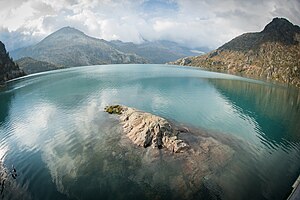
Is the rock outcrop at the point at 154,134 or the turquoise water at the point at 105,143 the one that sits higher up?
the rock outcrop at the point at 154,134

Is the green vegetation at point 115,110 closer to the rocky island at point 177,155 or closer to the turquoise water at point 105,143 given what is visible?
the turquoise water at point 105,143

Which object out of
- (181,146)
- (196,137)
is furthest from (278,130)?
(181,146)

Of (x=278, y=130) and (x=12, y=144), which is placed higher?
(x=12, y=144)

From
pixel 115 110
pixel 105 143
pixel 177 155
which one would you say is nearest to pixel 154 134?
pixel 177 155

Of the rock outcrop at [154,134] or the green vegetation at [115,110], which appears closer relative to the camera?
the rock outcrop at [154,134]

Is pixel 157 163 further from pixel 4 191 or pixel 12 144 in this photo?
pixel 12 144

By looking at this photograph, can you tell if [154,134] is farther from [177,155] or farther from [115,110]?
[115,110]

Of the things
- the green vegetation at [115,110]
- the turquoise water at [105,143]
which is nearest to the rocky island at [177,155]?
the turquoise water at [105,143]

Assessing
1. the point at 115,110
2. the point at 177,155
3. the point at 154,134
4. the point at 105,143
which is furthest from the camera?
the point at 115,110
